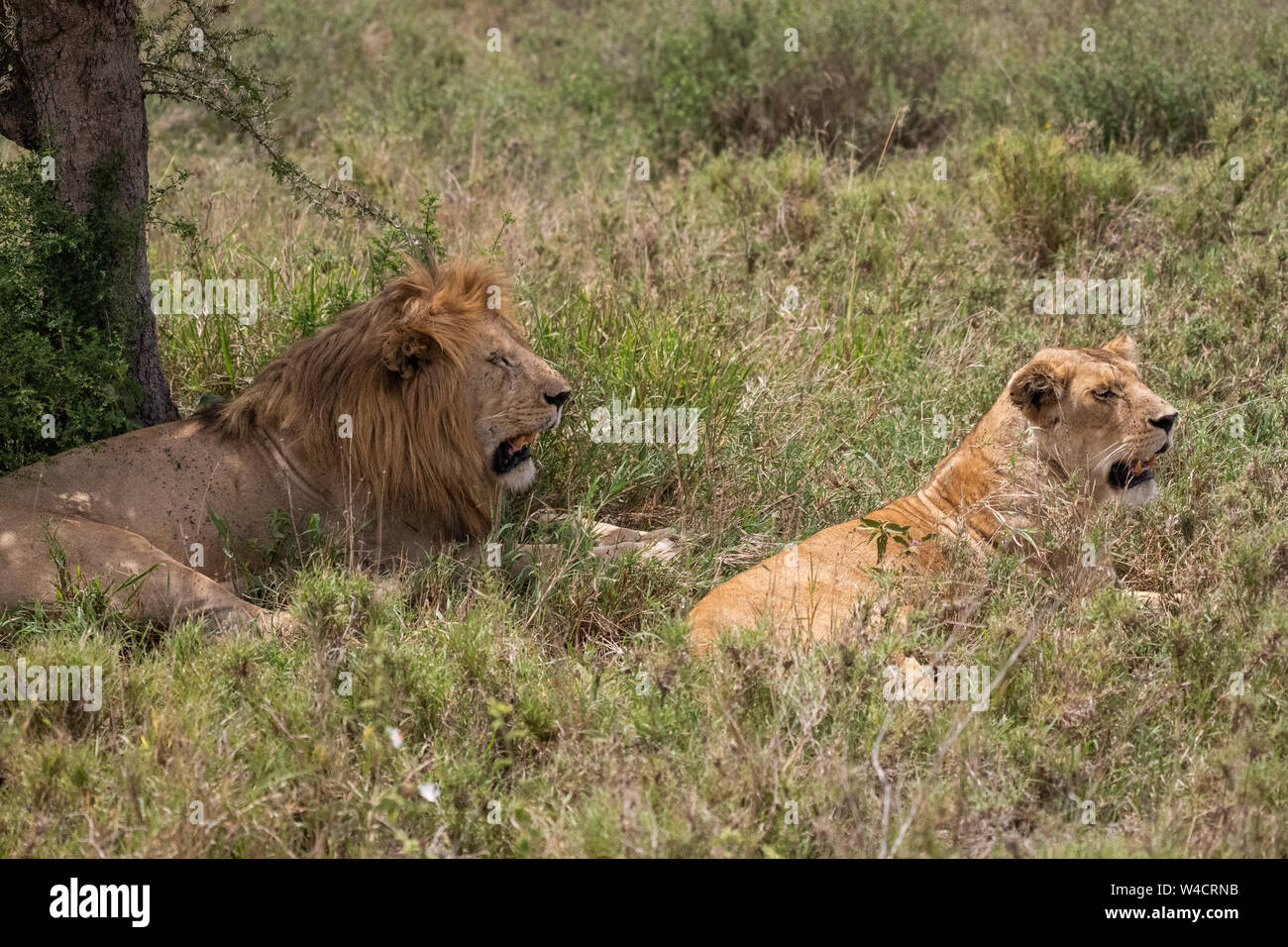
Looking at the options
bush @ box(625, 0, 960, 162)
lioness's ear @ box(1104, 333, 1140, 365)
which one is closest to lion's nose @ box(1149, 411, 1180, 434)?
lioness's ear @ box(1104, 333, 1140, 365)

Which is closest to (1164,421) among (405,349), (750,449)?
(750,449)

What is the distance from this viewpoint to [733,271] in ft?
25.9

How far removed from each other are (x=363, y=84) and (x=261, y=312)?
5.64 metres

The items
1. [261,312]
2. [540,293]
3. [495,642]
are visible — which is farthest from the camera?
[540,293]

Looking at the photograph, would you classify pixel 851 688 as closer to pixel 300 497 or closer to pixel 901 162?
pixel 300 497

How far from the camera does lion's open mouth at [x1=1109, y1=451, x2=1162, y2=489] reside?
5340mm

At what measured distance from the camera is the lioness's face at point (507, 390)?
17.4 feet

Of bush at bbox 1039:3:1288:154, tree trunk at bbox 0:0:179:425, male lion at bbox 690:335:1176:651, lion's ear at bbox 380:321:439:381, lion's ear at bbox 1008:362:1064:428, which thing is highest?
bush at bbox 1039:3:1288:154

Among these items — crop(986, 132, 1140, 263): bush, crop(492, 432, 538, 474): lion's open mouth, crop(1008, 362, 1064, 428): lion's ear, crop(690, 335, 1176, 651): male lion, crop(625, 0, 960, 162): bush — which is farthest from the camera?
crop(625, 0, 960, 162): bush

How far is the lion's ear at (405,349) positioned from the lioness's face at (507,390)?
19 centimetres

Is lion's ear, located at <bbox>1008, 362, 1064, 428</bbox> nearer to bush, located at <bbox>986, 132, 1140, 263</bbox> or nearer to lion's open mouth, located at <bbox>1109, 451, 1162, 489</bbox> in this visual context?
lion's open mouth, located at <bbox>1109, 451, 1162, 489</bbox>

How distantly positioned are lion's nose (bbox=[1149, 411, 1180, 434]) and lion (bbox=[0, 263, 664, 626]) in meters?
2.29

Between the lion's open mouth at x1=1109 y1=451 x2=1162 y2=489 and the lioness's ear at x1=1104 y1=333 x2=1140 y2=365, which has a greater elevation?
the lioness's ear at x1=1104 y1=333 x2=1140 y2=365
